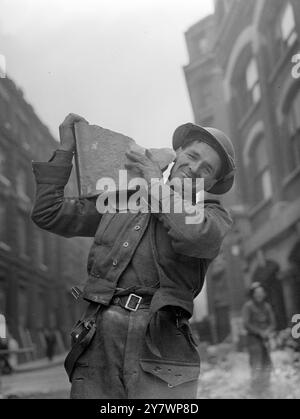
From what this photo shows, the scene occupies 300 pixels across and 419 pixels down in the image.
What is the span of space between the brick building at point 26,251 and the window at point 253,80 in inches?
94.3

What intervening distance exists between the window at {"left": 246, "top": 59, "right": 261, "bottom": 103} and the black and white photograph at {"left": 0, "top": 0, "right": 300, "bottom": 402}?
0.03 metres

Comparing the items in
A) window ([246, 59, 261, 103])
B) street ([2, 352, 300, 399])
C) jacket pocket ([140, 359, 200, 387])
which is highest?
window ([246, 59, 261, 103])

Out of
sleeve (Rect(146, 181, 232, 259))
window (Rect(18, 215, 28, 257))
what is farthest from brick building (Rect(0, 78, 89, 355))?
sleeve (Rect(146, 181, 232, 259))

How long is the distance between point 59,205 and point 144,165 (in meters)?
0.26

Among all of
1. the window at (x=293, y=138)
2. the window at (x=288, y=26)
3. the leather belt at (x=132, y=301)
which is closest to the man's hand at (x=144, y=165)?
the leather belt at (x=132, y=301)

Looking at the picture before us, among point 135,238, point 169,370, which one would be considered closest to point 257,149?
point 135,238

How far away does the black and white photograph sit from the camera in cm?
110

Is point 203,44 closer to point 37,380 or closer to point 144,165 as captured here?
point 37,380

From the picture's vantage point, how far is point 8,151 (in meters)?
3.02

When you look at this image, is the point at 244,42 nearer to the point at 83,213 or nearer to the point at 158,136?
the point at 158,136

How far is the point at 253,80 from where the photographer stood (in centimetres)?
469

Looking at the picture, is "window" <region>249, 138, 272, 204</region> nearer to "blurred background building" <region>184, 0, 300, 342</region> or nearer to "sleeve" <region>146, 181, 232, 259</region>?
"blurred background building" <region>184, 0, 300, 342</region>

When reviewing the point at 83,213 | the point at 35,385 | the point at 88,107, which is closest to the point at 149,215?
the point at 83,213
